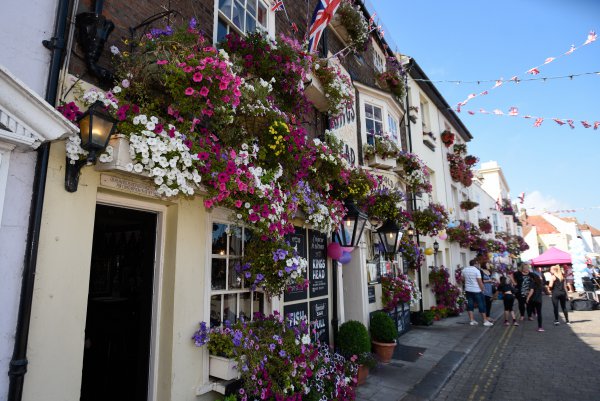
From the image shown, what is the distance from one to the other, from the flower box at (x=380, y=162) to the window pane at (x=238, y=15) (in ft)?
15.9

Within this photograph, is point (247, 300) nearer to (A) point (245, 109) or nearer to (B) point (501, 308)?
(A) point (245, 109)

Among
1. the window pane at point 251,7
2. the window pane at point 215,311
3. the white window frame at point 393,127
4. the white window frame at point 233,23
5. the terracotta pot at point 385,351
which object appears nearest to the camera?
the window pane at point 215,311

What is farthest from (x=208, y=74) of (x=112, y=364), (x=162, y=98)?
(x=112, y=364)

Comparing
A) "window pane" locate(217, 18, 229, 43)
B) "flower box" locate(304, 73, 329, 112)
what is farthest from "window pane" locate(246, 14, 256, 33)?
"flower box" locate(304, 73, 329, 112)

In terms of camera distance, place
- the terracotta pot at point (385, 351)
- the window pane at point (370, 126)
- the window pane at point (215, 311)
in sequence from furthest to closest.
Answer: the window pane at point (370, 126) → the terracotta pot at point (385, 351) → the window pane at point (215, 311)

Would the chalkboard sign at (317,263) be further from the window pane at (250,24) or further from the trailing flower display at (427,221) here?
the trailing flower display at (427,221)

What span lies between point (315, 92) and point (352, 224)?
8.70 ft

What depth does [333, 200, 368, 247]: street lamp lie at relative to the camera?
641 cm

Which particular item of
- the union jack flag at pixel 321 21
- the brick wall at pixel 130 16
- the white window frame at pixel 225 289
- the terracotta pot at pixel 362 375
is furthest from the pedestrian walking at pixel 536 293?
the brick wall at pixel 130 16

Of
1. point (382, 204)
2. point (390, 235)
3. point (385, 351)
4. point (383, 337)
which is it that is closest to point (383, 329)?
Result: point (383, 337)

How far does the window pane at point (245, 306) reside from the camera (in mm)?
4888

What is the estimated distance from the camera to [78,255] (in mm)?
3033

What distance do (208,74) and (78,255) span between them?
77.5 inches

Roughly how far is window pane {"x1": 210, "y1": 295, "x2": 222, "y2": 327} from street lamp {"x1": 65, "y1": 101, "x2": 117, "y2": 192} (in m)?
2.18
